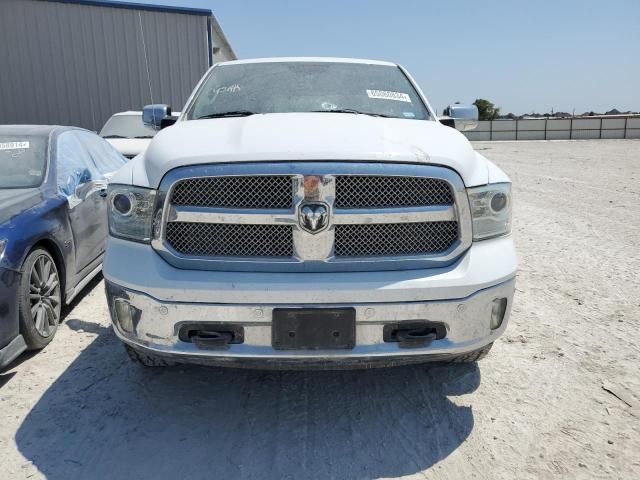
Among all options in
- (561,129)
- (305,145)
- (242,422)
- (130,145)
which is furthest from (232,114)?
(561,129)

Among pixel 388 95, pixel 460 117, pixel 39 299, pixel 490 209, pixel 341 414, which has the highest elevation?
pixel 388 95

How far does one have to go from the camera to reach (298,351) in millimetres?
2104

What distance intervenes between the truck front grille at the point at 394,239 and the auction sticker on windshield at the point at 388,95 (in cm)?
151

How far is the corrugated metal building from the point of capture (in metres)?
12.7

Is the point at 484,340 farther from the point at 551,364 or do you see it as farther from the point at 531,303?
the point at 531,303

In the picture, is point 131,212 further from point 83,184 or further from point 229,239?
point 83,184

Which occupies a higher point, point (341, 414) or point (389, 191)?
point (389, 191)

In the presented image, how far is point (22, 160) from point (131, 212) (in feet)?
6.85

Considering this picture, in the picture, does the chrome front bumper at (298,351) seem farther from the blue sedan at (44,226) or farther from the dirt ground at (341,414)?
the blue sedan at (44,226)

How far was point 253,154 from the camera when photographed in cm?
215

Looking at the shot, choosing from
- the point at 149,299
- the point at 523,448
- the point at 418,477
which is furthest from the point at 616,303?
the point at 149,299

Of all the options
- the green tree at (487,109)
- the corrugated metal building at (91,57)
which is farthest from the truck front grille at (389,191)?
the green tree at (487,109)

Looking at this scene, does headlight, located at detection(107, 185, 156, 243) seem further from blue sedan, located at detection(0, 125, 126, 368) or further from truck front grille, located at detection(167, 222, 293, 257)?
blue sedan, located at detection(0, 125, 126, 368)

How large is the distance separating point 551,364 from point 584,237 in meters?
3.68
